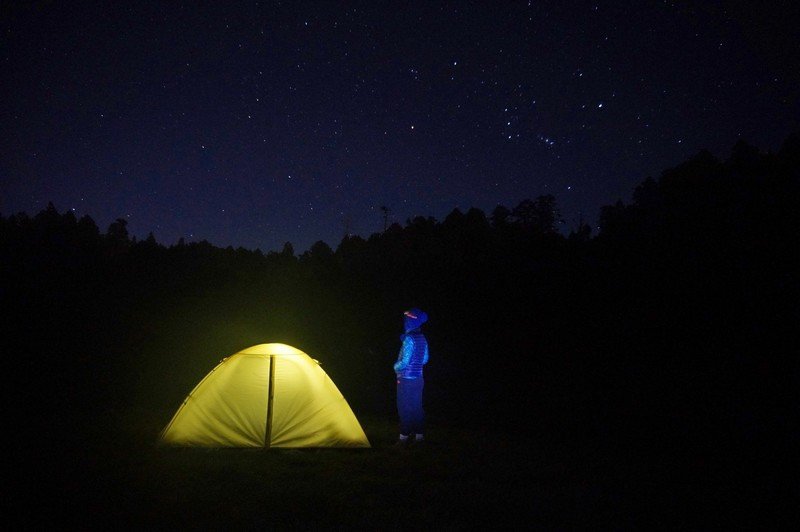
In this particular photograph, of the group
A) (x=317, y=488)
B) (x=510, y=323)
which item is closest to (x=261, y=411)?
(x=317, y=488)

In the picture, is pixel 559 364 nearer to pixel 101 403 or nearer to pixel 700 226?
pixel 700 226

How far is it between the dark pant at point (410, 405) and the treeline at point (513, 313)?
9.20ft

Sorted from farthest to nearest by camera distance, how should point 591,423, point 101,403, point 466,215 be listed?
point 466,215, point 101,403, point 591,423

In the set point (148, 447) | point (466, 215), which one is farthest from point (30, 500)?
point (466, 215)

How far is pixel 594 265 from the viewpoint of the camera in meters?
13.5

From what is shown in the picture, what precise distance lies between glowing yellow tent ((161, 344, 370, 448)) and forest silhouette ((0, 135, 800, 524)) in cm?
175

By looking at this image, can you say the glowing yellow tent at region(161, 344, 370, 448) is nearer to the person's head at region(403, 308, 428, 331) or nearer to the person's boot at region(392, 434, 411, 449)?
the person's boot at region(392, 434, 411, 449)

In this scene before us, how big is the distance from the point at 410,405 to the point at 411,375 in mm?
443

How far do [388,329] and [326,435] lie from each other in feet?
26.0

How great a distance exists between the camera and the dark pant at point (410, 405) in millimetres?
7688

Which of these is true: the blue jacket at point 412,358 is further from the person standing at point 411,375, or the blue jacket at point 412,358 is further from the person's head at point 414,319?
the person's head at point 414,319

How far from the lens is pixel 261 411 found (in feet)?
23.9

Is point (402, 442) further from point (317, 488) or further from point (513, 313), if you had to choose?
point (513, 313)

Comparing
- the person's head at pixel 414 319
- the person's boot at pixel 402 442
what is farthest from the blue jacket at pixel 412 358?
the person's boot at pixel 402 442
